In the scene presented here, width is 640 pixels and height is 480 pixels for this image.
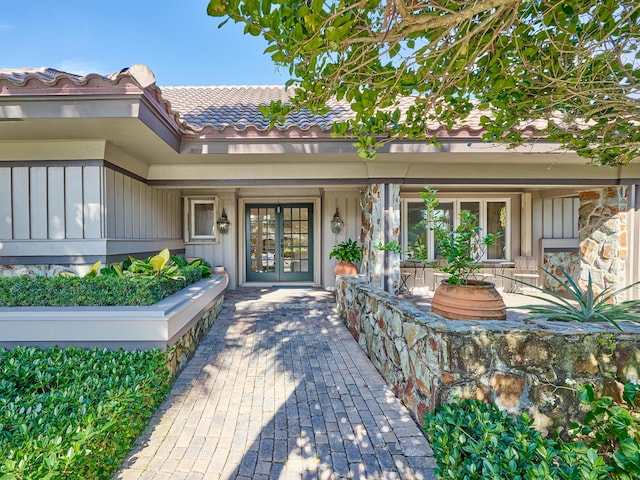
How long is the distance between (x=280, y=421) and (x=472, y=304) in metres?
1.74

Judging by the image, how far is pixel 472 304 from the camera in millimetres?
2264

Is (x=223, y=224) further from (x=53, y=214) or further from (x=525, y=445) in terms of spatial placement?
(x=525, y=445)

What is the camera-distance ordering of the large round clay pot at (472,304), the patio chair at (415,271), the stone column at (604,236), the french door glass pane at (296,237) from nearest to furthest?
the large round clay pot at (472,304) → the stone column at (604,236) → the patio chair at (415,271) → the french door glass pane at (296,237)

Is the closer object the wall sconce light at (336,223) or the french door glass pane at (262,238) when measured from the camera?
the wall sconce light at (336,223)

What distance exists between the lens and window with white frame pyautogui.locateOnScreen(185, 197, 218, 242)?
6688mm

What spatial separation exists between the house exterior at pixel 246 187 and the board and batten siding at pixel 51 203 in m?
0.01

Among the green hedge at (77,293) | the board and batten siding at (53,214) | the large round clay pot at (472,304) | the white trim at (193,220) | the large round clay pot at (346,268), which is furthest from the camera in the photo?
the white trim at (193,220)

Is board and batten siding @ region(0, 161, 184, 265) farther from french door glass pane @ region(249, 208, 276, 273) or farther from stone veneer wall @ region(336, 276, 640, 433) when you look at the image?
stone veneer wall @ region(336, 276, 640, 433)

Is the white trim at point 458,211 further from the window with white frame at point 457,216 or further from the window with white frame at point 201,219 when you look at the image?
the window with white frame at point 201,219

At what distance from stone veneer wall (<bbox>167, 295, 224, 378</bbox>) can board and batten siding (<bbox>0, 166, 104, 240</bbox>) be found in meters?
1.63

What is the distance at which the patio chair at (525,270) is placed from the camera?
615 cm

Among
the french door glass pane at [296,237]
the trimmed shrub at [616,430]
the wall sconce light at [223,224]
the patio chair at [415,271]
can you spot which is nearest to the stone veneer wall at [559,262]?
the patio chair at [415,271]

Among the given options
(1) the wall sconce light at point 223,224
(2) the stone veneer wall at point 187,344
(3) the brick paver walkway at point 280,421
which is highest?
(1) the wall sconce light at point 223,224

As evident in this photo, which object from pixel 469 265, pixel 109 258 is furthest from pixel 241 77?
pixel 469 265
